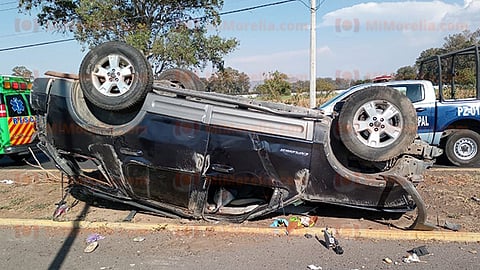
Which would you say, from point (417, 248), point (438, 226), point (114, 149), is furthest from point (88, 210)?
point (438, 226)

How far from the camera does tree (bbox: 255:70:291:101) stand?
1938cm

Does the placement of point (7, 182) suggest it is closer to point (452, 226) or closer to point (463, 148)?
point (452, 226)

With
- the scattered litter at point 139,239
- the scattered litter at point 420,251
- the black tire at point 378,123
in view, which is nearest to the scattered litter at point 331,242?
the scattered litter at point 420,251

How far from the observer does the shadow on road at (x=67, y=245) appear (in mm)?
3869

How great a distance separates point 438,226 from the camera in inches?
180

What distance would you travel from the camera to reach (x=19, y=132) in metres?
10.4

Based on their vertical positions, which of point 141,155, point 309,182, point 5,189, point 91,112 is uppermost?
point 91,112

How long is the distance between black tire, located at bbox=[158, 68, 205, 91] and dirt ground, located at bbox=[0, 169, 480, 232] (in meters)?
1.98

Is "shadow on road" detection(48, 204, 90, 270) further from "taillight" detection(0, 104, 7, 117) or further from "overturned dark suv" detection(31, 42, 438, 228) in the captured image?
"taillight" detection(0, 104, 7, 117)

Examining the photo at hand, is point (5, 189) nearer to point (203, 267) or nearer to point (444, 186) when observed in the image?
point (203, 267)

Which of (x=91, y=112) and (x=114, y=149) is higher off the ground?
(x=91, y=112)

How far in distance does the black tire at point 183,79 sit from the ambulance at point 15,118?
19.0 feet

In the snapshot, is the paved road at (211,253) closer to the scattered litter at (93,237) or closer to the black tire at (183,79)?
the scattered litter at (93,237)

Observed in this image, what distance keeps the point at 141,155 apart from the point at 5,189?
4167 mm
